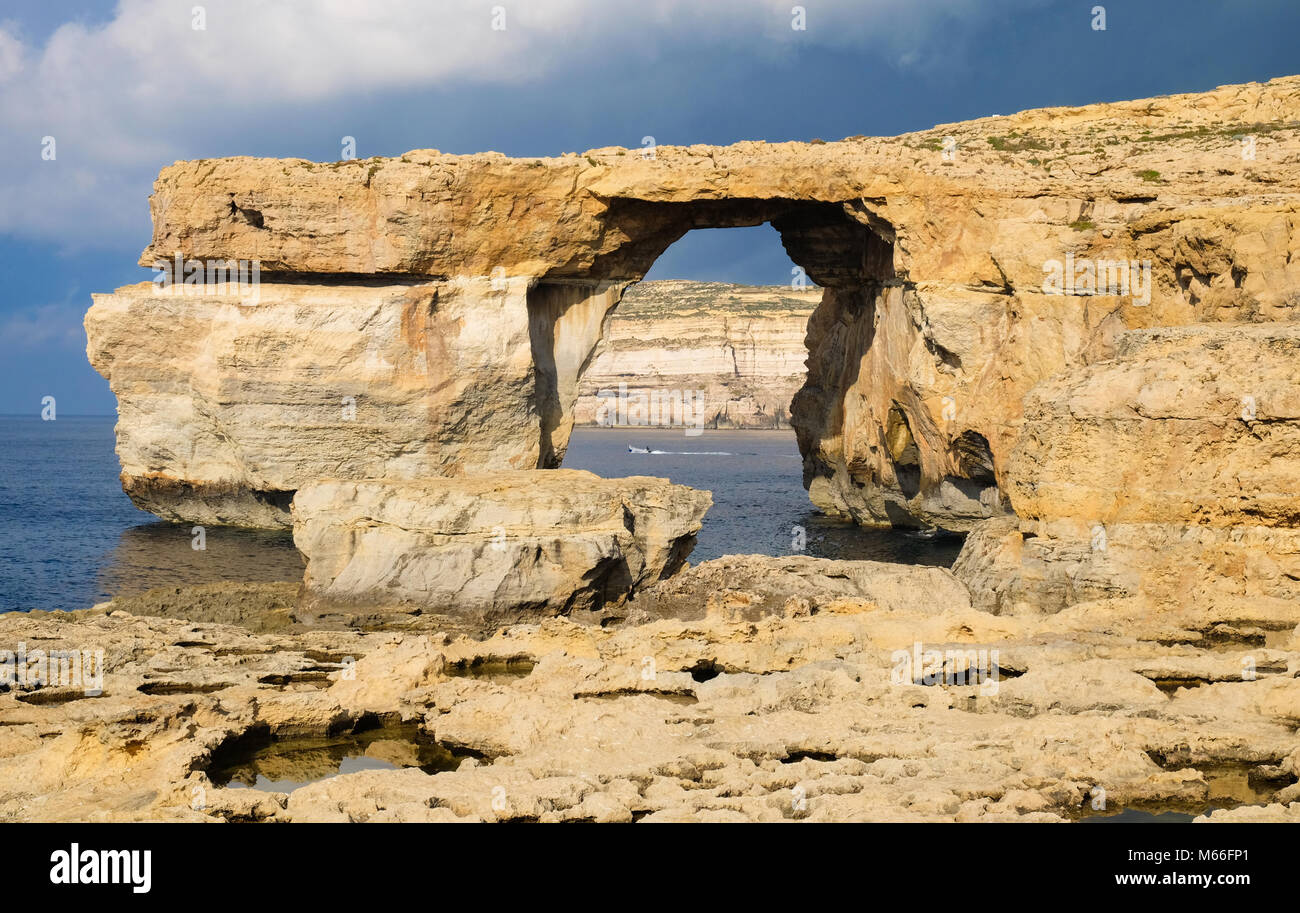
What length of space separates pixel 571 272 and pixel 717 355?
68607mm

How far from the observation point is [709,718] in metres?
13.7

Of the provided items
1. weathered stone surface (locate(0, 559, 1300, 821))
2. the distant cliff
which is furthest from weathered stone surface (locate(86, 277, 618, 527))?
the distant cliff

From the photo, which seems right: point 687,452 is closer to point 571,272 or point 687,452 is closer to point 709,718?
point 571,272

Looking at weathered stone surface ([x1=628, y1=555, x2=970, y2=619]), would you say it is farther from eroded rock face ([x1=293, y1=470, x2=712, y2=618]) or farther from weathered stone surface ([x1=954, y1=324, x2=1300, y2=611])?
weathered stone surface ([x1=954, y1=324, x2=1300, y2=611])

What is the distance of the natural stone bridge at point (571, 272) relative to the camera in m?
26.1

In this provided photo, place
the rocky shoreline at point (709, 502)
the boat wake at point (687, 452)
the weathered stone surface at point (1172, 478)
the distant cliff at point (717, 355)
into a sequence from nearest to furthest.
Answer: the rocky shoreline at point (709, 502)
the weathered stone surface at point (1172, 478)
the boat wake at point (687, 452)
the distant cliff at point (717, 355)

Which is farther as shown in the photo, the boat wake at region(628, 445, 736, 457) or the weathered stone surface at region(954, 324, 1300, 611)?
the boat wake at region(628, 445, 736, 457)

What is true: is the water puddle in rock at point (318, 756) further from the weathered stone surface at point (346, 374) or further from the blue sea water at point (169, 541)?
the weathered stone surface at point (346, 374)

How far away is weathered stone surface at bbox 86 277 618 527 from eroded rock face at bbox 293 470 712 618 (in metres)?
5.85

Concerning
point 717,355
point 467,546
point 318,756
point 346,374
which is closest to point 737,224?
point 346,374

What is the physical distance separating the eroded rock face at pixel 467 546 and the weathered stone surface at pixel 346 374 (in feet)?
19.2

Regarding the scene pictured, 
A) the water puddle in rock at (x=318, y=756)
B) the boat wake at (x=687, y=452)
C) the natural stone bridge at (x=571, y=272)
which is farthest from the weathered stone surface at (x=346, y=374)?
the boat wake at (x=687, y=452)

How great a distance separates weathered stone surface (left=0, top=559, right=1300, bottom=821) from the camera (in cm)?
1079
